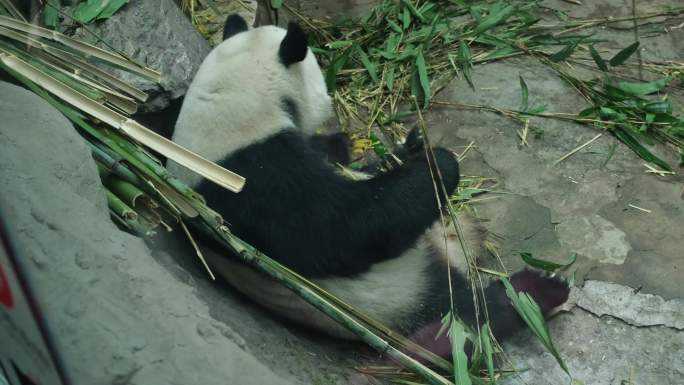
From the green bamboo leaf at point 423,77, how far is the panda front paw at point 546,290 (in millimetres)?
1325

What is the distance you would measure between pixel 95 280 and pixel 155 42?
77.0 inches

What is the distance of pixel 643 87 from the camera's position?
3.92 meters

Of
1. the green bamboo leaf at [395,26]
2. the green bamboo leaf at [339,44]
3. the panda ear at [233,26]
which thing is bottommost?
the green bamboo leaf at [395,26]

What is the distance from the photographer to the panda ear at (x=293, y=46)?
Result: 288 centimetres

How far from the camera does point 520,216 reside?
349 cm

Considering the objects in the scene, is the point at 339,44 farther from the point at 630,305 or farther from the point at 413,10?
the point at 630,305

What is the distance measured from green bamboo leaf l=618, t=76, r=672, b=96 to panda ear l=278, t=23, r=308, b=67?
6.47 ft

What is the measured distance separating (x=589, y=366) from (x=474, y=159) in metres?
1.34

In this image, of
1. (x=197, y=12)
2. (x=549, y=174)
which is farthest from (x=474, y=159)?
(x=197, y=12)

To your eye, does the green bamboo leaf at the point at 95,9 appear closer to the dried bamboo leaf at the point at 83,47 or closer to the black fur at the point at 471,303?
the dried bamboo leaf at the point at 83,47

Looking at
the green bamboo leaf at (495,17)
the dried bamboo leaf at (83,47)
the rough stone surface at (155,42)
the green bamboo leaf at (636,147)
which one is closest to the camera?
Result: the dried bamboo leaf at (83,47)

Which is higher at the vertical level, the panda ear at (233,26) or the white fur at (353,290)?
the panda ear at (233,26)

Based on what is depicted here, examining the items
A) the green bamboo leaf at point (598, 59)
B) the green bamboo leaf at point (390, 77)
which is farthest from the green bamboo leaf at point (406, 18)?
the green bamboo leaf at point (598, 59)

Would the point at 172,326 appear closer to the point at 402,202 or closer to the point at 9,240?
the point at 9,240
